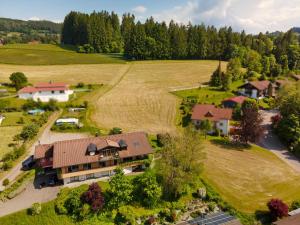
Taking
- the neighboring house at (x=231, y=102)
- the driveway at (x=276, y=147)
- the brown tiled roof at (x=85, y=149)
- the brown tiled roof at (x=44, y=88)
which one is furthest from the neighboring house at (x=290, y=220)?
Answer: the brown tiled roof at (x=44, y=88)

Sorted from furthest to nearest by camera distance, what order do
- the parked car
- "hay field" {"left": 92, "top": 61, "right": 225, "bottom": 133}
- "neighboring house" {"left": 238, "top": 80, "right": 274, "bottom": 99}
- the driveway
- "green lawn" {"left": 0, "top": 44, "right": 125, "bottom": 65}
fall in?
"green lawn" {"left": 0, "top": 44, "right": 125, "bottom": 65}
"neighboring house" {"left": 238, "top": 80, "right": 274, "bottom": 99}
"hay field" {"left": 92, "top": 61, "right": 225, "bottom": 133}
the driveway
the parked car

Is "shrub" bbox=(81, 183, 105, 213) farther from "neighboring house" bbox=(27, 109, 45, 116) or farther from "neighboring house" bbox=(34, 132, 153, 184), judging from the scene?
"neighboring house" bbox=(27, 109, 45, 116)

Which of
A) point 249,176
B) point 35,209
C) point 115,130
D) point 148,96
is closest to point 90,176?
point 35,209

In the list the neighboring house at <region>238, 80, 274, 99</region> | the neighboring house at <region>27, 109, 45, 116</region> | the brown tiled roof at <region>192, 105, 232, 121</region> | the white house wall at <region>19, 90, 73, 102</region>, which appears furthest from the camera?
the neighboring house at <region>238, 80, 274, 99</region>

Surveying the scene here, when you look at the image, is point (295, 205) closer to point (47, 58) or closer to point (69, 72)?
point (69, 72)

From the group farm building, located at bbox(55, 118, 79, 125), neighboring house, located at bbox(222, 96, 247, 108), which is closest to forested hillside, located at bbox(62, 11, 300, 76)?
neighboring house, located at bbox(222, 96, 247, 108)

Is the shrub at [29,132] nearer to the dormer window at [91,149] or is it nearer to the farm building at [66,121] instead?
the farm building at [66,121]

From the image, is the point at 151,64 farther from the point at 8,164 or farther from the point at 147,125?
the point at 8,164
